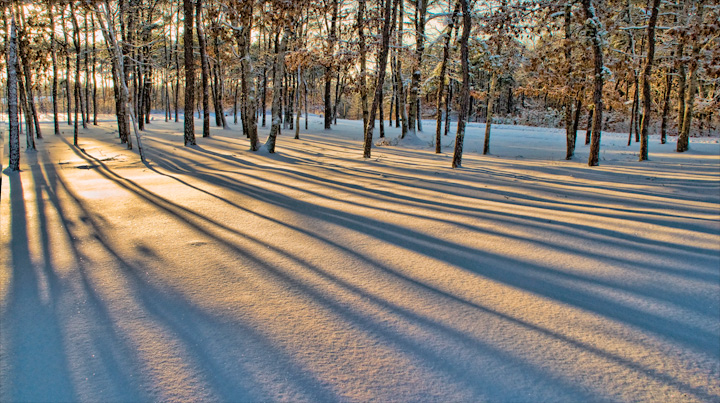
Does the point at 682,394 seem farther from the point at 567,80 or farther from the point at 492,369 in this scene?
the point at 567,80

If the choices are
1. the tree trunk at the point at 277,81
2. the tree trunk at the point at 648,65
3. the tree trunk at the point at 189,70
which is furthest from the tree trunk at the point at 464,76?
the tree trunk at the point at 189,70

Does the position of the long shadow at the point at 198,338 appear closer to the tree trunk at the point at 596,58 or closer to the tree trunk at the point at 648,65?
the tree trunk at the point at 596,58

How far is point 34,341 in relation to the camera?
2.62m

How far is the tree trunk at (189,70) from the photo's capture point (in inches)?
686

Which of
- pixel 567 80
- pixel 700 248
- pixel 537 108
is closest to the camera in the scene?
pixel 700 248

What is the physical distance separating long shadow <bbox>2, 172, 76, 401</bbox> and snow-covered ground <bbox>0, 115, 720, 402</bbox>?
1 centimetres

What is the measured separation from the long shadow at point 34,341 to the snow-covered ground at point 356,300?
1 centimetres

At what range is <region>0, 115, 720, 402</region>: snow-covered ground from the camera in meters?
2.26

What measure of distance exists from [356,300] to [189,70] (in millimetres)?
17778

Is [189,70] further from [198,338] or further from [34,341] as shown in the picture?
[198,338]

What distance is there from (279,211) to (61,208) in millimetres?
3430

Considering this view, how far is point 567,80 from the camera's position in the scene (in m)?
15.6

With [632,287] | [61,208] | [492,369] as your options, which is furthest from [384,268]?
[61,208]

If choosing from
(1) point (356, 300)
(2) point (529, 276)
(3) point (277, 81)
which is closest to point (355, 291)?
(1) point (356, 300)
